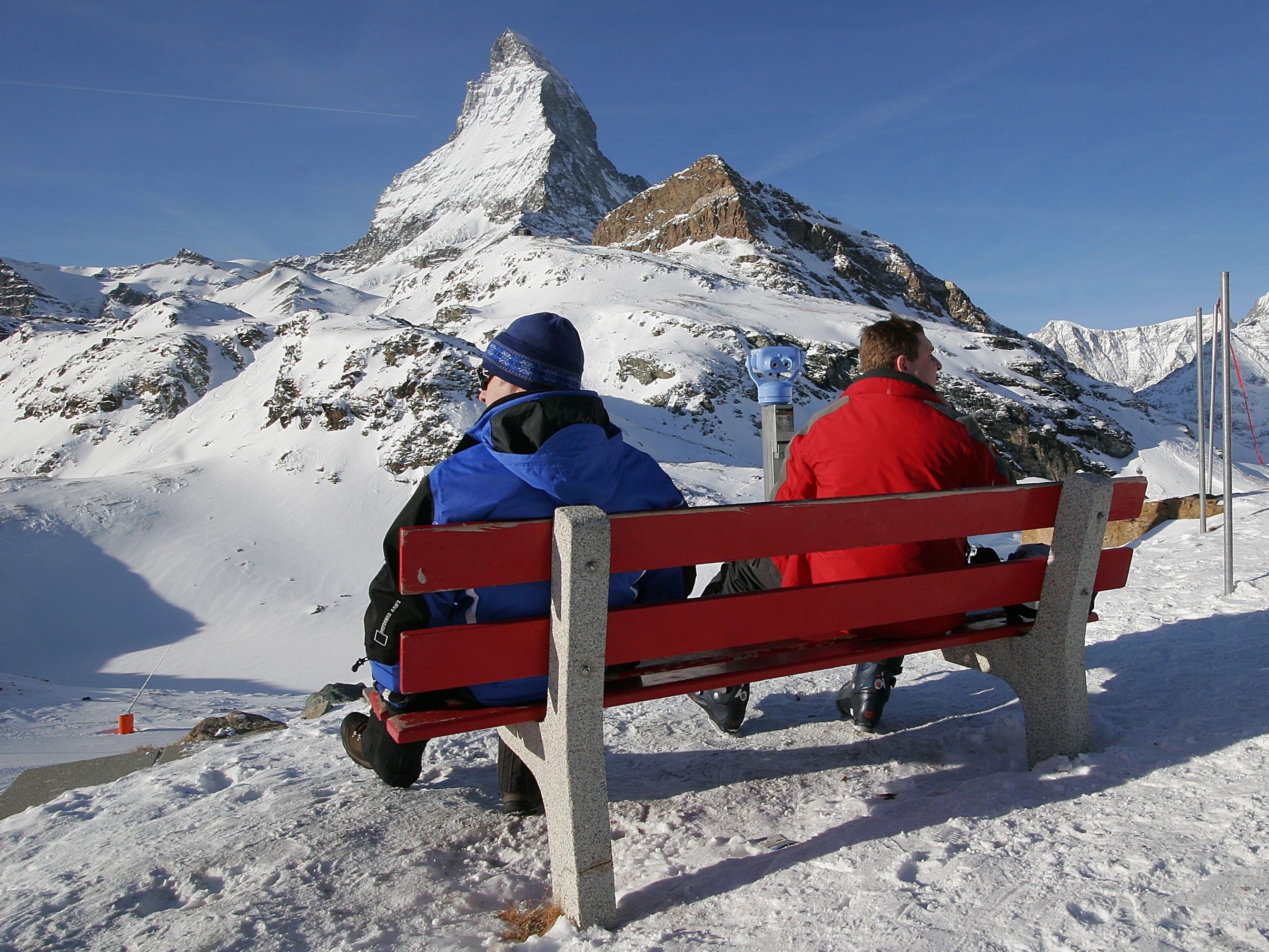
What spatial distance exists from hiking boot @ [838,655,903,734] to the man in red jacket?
56 centimetres

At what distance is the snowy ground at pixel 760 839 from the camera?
183 cm

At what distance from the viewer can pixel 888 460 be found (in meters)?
2.90

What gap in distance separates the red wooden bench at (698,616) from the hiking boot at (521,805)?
46 cm

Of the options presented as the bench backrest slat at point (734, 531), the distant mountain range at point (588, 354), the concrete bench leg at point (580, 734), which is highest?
the distant mountain range at point (588, 354)

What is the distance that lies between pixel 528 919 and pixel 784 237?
87.6 meters

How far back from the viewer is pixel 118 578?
16.9 m

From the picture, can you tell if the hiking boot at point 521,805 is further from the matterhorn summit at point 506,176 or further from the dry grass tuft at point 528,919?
the matterhorn summit at point 506,176

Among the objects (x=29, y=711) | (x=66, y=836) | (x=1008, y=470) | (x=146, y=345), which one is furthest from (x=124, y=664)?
(x=146, y=345)

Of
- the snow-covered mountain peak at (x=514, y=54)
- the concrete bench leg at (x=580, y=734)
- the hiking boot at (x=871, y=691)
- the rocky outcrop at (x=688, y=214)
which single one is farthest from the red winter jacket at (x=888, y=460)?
the snow-covered mountain peak at (x=514, y=54)

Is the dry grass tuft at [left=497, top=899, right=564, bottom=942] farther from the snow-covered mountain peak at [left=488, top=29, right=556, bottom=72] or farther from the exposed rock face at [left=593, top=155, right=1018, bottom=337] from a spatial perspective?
the snow-covered mountain peak at [left=488, top=29, right=556, bottom=72]

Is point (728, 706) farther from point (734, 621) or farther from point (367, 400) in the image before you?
point (367, 400)

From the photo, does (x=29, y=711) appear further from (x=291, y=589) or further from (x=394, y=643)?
(x=291, y=589)

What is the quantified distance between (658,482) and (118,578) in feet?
59.4

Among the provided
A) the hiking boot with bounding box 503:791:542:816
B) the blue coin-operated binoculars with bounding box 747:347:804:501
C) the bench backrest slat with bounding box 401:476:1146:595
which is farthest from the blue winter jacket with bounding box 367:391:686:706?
the blue coin-operated binoculars with bounding box 747:347:804:501
